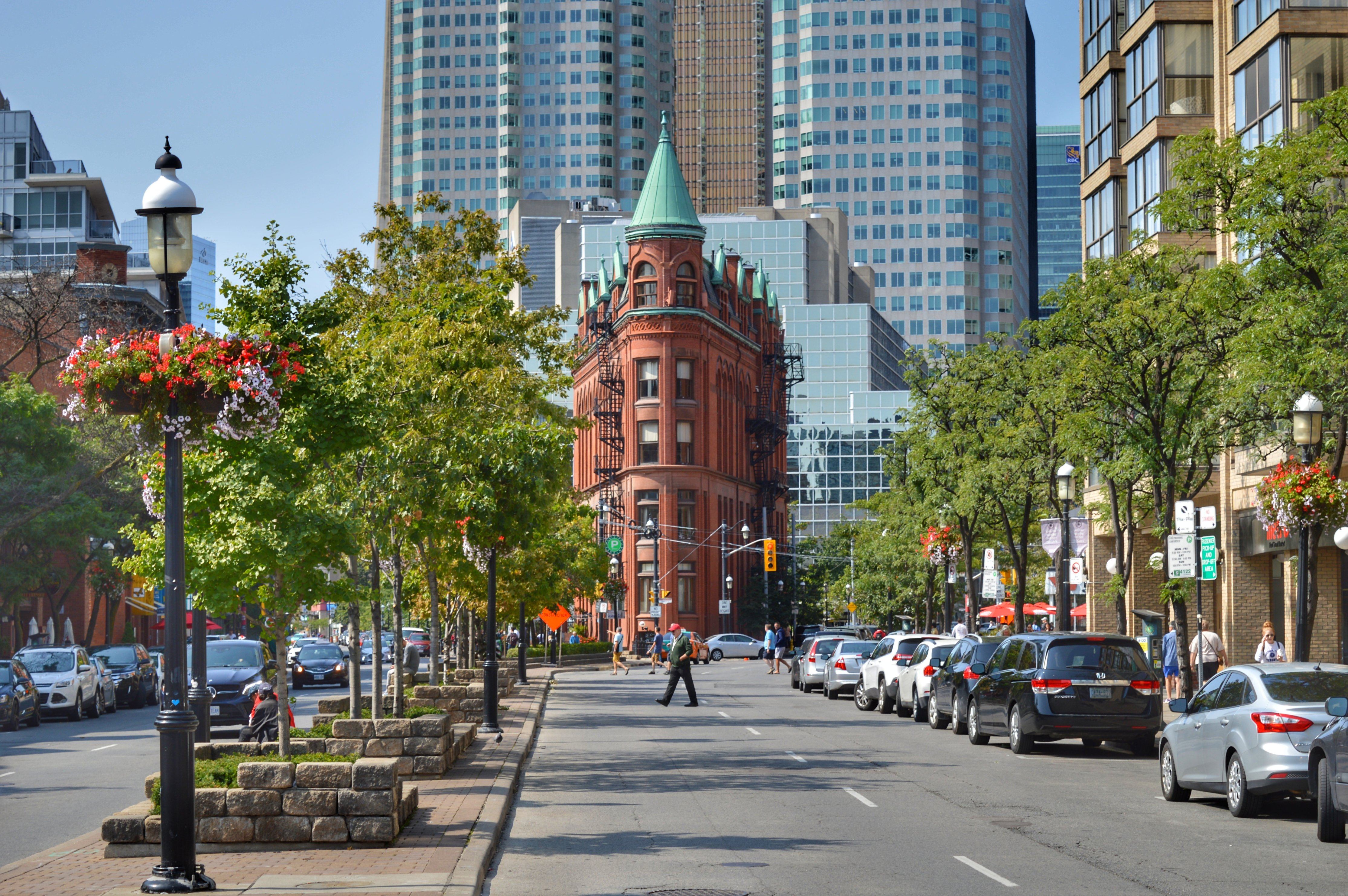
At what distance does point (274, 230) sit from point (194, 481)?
14.7 feet

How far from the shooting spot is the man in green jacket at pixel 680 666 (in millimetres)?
35375

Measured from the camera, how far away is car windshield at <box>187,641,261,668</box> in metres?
32.3

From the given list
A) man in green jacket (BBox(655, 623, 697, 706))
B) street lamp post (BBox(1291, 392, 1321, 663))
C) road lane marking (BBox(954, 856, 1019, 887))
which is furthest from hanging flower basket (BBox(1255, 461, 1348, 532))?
man in green jacket (BBox(655, 623, 697, 706))

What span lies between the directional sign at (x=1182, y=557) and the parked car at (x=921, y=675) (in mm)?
6097

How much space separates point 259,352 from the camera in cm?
1234

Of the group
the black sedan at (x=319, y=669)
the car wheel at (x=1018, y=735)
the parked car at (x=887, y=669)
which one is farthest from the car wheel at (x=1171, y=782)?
the black sedan at (x=319, y=669)

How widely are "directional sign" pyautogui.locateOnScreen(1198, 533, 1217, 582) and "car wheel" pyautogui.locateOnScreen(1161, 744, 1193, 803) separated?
7.93 meters

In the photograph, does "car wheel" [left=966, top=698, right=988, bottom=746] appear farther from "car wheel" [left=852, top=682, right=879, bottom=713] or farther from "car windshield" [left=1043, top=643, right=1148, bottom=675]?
"car wheel" [left=852, top=682, right=879, bottom=713]

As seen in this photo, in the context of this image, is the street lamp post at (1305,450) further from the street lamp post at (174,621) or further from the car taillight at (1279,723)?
the street lamp post at (174,621)

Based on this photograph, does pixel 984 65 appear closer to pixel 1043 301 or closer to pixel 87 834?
pixel 1043 301

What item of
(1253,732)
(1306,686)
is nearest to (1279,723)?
(1253,732)

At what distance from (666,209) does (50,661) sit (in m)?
60.9

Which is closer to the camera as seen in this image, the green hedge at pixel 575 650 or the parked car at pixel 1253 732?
the parked car at pixel 1253 732

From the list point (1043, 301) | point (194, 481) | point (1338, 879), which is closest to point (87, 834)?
point (194, 481)
